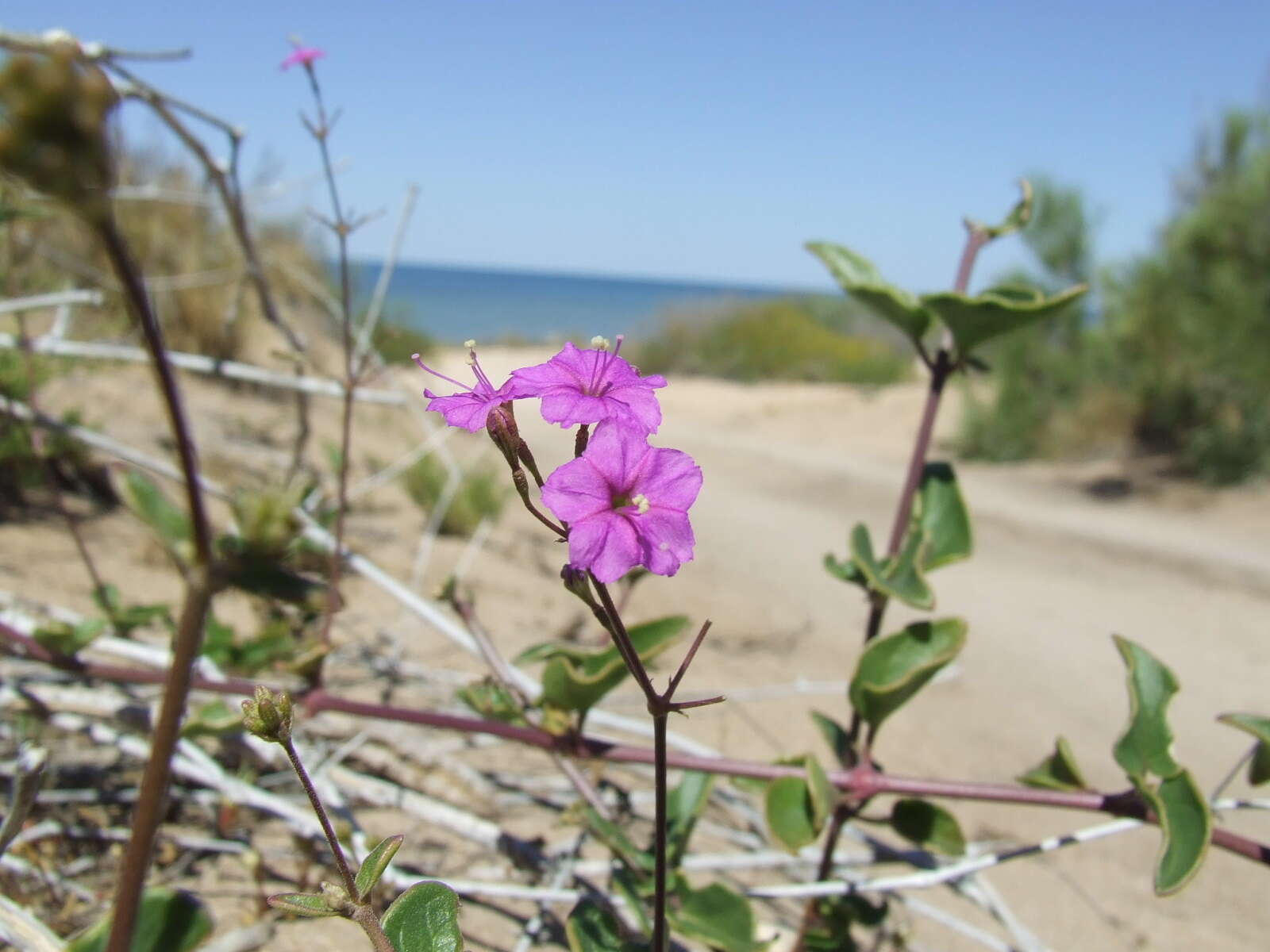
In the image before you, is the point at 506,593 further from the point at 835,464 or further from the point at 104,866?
the point at 835,464

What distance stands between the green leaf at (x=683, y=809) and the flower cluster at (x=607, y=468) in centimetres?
62

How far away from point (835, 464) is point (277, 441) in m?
5.83

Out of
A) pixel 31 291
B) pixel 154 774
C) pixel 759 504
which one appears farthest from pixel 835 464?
pixel 154 774

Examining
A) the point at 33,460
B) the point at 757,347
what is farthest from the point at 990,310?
the point at 757,347

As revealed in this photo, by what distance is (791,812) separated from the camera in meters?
1.30

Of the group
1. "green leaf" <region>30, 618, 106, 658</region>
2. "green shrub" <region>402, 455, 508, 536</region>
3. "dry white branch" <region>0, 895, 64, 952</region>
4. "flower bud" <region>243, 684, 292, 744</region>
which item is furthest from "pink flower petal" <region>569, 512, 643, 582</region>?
"green shrub" <region>402, 455, 508, 536</region>

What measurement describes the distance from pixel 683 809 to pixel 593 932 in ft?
1.18

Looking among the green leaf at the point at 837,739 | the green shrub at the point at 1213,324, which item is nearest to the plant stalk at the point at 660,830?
the green leaf at the point at 837,739

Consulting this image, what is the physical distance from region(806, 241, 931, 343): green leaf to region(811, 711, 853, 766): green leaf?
63 cm

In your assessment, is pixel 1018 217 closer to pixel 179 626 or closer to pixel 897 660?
pixel 897 660

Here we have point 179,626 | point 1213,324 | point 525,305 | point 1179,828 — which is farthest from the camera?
point 525,305

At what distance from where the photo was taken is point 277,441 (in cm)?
504

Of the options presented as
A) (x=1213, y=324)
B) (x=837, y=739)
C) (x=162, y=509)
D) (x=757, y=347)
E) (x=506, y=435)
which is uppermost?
(x=1213, y=324)

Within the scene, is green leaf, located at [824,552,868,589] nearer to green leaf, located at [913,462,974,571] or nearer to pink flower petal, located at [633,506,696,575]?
green leaf, located at [913,462,974,571]
